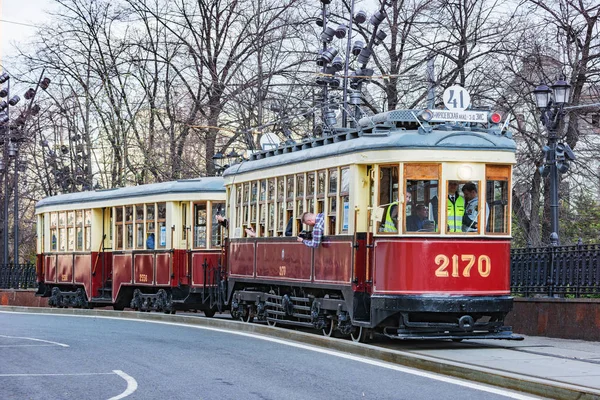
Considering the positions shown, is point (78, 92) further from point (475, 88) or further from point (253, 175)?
point (253, 175)

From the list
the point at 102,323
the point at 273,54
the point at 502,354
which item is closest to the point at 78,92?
the point at 273,54

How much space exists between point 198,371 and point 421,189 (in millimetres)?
4629

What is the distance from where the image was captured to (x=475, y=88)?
112 ft

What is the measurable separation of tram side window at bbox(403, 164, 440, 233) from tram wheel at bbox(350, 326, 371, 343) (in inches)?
69.1

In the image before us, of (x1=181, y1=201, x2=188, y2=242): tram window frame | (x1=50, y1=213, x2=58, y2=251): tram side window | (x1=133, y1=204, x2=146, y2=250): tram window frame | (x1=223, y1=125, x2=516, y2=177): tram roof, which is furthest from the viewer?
(x1=50, y1=213, x2=58, y2=251): tram side window

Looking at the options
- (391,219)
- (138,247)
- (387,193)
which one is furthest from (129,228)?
(391,219)

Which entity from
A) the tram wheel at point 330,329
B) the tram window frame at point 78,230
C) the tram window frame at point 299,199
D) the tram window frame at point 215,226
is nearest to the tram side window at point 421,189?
the tram wheel at point 330,329

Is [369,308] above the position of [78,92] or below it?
below

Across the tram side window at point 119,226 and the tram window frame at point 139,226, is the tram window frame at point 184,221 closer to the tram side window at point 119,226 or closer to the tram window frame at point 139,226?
the tram window frame at point 139,226

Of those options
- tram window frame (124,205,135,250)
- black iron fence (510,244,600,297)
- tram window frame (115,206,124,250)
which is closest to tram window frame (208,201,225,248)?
tram window frame (124,205,135,250)

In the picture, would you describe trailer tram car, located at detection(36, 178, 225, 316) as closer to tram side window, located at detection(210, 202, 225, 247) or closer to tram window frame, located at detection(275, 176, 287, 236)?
tram side window, located at detection(210, 202, 225, 247)

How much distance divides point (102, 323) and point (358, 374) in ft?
37.8

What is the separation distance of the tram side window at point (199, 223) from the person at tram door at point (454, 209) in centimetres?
1107

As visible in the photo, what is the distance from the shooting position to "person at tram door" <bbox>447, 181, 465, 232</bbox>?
670 inches
